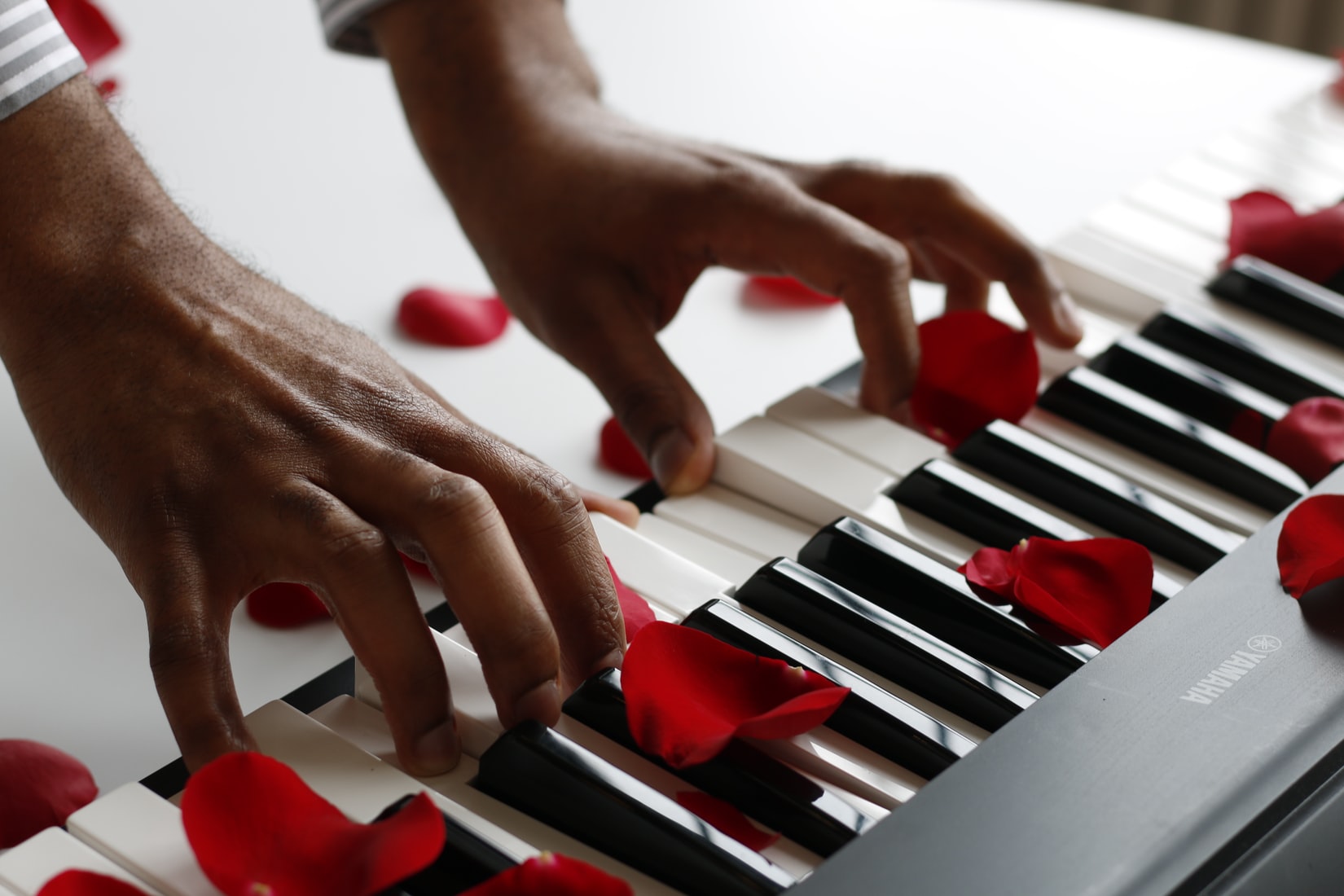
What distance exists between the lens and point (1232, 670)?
0.91 m

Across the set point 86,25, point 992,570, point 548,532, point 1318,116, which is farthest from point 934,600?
point 86,25

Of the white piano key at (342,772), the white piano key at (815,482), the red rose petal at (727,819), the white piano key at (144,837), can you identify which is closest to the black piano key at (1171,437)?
the white piano key at (815,482)

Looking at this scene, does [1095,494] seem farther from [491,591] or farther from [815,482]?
[491,591]

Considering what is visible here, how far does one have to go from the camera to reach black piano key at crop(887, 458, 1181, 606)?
41.8 inches

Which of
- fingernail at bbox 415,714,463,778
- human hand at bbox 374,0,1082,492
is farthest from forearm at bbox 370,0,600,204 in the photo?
fingernail at bbox 415,714,463,778

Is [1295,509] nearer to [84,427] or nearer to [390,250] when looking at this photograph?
[84,427]

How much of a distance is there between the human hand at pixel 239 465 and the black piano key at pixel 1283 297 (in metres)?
0.80

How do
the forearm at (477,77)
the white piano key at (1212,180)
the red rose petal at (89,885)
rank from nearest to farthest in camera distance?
1. the red rose petal at (89,885)
2. the forearm at (477,77)
3. the white piano key at (1212,180)

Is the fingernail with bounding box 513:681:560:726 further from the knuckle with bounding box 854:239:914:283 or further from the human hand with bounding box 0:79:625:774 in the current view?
the knuckle with bounding box 854:239:914:283

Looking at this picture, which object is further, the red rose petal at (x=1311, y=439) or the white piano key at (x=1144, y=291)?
the white piano key at (x=1144, y=291)

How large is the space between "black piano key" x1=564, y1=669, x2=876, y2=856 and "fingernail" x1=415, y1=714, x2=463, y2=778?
7 centimetres

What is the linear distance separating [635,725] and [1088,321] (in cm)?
75

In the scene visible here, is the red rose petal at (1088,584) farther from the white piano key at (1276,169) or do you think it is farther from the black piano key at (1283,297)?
the white piano key at (1276,169)

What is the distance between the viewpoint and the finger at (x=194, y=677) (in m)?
0.82
